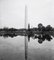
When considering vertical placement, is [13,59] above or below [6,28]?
below

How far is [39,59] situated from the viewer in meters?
3.42

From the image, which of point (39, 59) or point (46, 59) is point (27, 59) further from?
point (46, 59)

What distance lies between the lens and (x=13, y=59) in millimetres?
3340

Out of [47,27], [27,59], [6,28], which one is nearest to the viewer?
[27,59]

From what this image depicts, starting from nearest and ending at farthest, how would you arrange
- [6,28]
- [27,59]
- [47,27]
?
[27,59] < [47,27] < [6,28]

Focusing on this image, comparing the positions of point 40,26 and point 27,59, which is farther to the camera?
point 40,26

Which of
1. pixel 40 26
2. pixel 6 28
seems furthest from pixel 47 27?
pixel 6 28

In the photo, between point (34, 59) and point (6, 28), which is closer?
point (34, 59)

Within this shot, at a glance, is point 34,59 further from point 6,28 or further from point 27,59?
point 6,28

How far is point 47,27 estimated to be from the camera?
911 inches

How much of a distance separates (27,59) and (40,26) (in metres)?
21.0

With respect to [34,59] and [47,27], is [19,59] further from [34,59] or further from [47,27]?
[47,27]

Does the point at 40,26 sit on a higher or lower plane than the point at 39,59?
higher

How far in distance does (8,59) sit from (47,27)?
2072 centimetres
